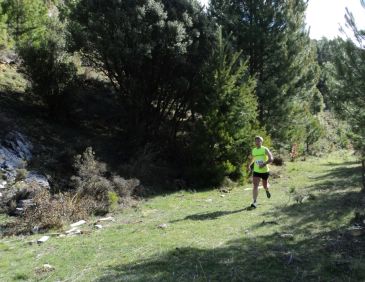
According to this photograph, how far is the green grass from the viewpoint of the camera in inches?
263

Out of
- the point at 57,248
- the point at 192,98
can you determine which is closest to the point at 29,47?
the point at 192,98

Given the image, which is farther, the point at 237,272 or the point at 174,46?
the point at 174,46

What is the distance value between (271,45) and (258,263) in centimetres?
1866

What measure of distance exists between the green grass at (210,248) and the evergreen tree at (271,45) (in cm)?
1187

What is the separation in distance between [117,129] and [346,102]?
14151mm

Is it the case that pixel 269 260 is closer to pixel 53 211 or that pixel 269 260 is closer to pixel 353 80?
pixel 353 80

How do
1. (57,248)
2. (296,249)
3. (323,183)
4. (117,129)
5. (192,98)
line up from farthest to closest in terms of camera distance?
(117,129)
(192,98)
(323,183)
(57,248)
(296,249)

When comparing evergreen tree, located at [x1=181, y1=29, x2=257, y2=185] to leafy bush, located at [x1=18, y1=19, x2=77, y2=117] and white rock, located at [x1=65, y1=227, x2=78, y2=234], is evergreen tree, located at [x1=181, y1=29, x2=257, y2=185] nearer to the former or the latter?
leafy bush, located at [x1=18, y1=19, x2=77, y2=117]

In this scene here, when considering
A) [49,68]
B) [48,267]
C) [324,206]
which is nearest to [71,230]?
[48,267]

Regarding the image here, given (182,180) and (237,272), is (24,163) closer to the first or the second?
(182,180)

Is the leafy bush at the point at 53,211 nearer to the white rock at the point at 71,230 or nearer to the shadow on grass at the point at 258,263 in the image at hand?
the white rock at the point at 71,230

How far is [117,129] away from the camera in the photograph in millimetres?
21359

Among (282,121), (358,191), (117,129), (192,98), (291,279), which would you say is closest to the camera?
(291,279)

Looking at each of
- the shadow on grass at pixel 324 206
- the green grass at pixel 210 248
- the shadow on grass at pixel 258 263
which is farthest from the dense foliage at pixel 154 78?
the shadow on grass at pixel 258 263
